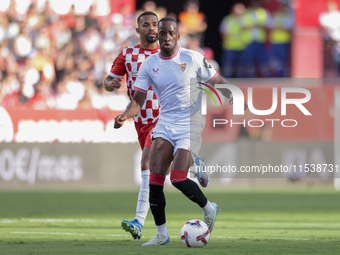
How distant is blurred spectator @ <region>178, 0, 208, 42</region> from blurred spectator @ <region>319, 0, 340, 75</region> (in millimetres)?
3619

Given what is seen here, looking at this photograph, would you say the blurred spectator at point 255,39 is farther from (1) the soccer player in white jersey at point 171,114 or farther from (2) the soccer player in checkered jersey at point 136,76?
(1) the soccer player in white jersey at point 171,114

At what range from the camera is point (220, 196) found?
44.5 feet

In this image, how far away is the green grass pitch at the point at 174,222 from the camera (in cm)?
550

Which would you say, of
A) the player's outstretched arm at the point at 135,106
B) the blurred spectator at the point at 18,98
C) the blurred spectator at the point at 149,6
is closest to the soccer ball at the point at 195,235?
the player's outstretched arm at the point at 135,106

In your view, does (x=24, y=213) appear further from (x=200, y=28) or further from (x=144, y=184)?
(x=200, y=28)

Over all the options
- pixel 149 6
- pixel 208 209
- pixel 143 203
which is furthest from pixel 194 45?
pixel 208 209

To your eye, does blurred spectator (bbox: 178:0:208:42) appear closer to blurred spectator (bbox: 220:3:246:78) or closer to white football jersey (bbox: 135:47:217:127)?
blurred spectator (bbox: 220:3:246:78)

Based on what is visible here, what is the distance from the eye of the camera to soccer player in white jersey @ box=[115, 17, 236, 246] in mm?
5754

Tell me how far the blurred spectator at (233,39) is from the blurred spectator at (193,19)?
0.69m

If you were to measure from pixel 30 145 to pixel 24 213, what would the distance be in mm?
5922

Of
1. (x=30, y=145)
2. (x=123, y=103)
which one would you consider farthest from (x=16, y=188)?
(x=123, y=103)

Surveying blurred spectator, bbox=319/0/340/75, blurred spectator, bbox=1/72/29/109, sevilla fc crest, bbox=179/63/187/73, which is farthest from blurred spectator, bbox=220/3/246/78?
sevilla fc crest, bbox=179/63/187/73

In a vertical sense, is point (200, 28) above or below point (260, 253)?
above

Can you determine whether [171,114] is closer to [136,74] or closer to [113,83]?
[113,83]
